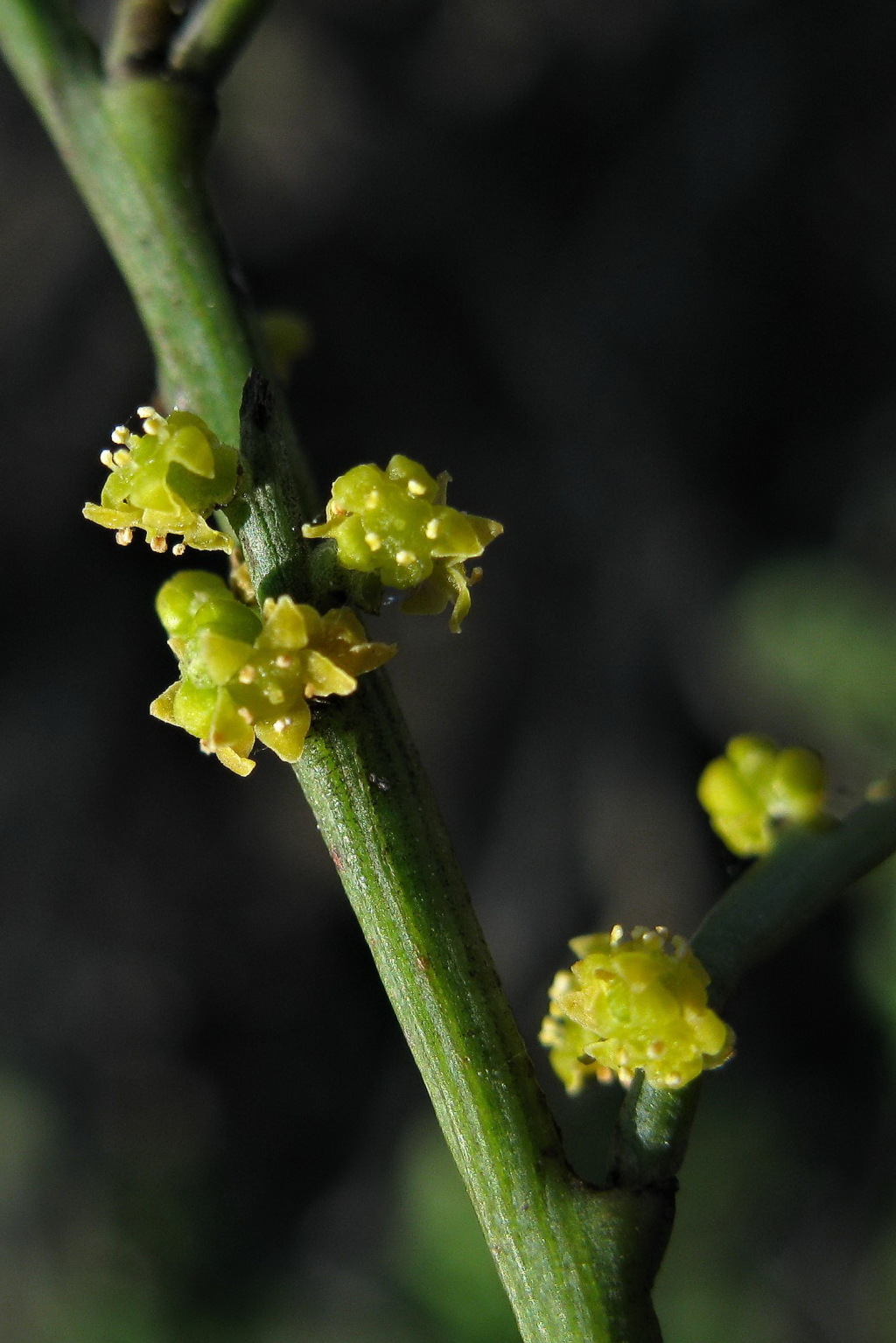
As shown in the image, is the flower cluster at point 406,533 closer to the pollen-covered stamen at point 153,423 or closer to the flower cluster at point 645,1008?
the pollen-covered stamen at point 153,423

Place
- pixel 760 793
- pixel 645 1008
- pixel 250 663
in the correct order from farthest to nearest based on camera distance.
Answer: pixel 760 793 → pixel 645 1008 → pixel 250 663

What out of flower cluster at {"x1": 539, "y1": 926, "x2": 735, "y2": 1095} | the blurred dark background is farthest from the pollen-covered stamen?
the blurred dark background

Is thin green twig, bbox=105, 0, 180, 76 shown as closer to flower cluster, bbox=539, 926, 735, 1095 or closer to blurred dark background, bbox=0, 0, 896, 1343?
flower cluster, bbox=539, 926, 735, 1095

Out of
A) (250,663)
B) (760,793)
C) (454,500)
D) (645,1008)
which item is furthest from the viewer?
(454,500)

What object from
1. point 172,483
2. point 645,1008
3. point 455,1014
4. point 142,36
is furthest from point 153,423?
point 645,1008

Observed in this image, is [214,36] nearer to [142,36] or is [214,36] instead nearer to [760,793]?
[142,36]

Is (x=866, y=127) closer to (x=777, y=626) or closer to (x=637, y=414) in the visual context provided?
(x=637, y=414)

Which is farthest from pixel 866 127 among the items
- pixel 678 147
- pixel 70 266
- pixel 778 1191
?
pixel 778 1191

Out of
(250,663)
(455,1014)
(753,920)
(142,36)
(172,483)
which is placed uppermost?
(142,36)
